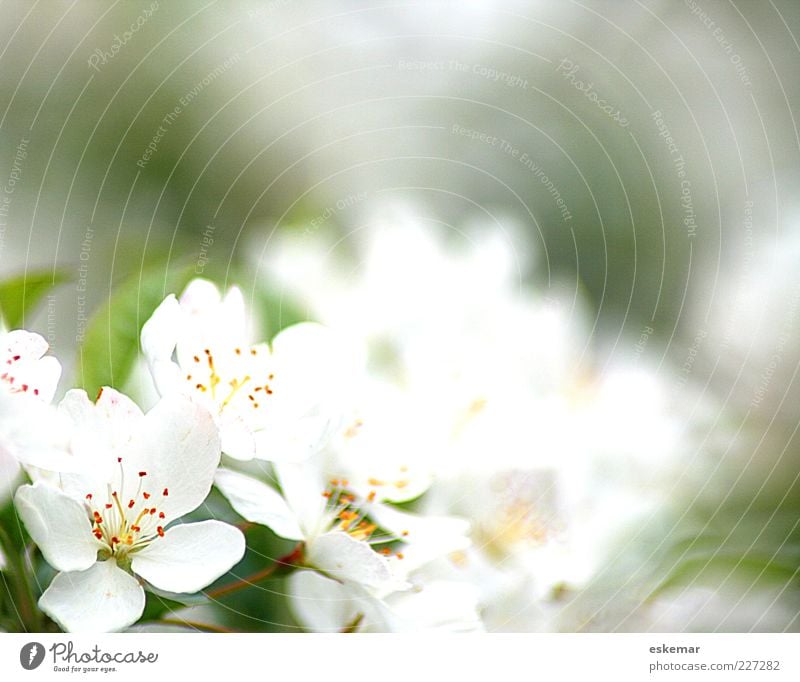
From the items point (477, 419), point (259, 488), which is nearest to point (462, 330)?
point (477, 419)

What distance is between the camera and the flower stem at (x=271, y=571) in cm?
52

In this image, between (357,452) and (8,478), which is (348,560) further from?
(8,478)

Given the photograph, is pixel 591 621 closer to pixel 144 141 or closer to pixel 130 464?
pixel 130 464

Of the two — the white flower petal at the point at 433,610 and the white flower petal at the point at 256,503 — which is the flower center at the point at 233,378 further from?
the white flower petal at the point at 433,610

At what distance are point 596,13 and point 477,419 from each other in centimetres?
29

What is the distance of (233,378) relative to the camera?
0.52 meters

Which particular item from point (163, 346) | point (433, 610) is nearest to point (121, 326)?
point (163, 346)

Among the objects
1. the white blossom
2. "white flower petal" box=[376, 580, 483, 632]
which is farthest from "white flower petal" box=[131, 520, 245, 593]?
"white flower petal" box=[376, 580, 483, 632]

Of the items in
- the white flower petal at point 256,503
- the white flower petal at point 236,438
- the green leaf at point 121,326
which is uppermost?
the green leaf at point 121,326

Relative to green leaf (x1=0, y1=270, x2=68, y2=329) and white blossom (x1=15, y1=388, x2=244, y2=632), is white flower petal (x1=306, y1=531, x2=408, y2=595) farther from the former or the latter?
green leaf (x1=0, y1=270, x2=68, y2=329)

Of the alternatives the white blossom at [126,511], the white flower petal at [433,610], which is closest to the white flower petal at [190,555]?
the white blossom at [126,511]

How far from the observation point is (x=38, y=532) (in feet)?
1.59

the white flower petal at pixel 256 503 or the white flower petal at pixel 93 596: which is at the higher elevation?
the white flower petal at pixel 256 503

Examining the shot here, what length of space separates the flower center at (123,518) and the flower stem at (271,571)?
0.21 ft
